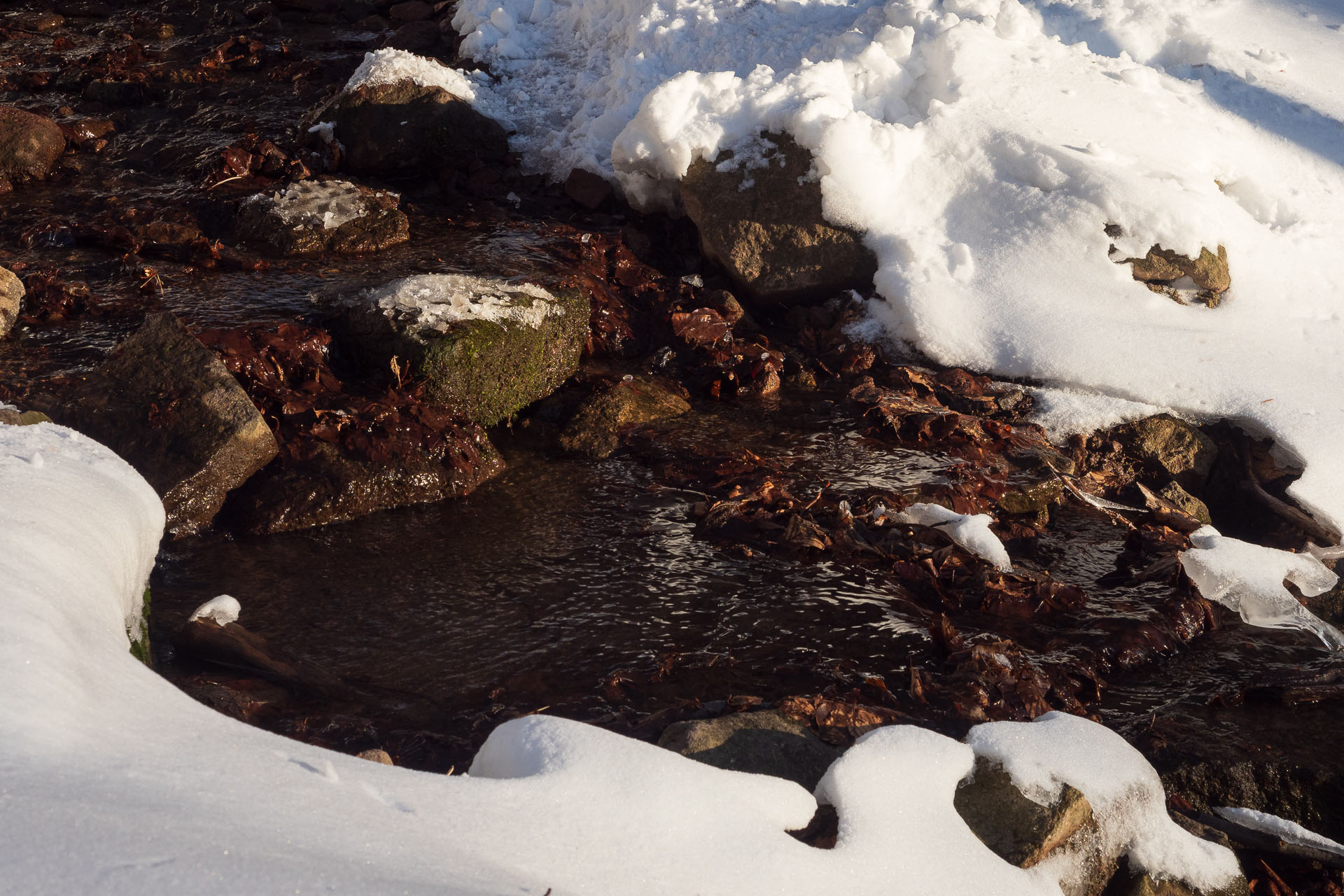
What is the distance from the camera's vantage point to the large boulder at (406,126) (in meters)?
8.59

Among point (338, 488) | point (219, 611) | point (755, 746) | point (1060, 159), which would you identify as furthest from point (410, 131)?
point (755, 746)

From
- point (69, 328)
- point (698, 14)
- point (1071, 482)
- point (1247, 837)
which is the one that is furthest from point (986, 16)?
point (69, 328)

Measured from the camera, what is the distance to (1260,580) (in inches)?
197

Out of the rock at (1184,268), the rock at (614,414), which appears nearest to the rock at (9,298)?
the rock at (614,414)

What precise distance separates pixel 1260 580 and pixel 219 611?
496 cm

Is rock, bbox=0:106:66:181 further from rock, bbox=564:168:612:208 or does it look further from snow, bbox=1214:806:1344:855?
snow, bbox=1214:806:1344:855

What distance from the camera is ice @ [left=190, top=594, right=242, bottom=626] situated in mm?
4066

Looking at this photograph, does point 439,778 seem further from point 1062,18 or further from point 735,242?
point 1062,18

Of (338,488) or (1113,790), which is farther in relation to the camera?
(338,488)

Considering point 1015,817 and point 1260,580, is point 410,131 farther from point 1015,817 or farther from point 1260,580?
point 1015,817

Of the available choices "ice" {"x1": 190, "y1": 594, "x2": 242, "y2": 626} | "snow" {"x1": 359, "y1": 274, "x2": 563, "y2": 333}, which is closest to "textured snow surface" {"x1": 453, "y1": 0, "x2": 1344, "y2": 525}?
"snow" {"x1": 359, "y1": 274, "x2": 563, "y2": 333}

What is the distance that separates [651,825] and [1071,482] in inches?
168

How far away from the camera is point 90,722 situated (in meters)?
2.30

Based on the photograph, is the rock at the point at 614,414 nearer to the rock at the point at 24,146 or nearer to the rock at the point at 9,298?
the rock at the point at 9,298
